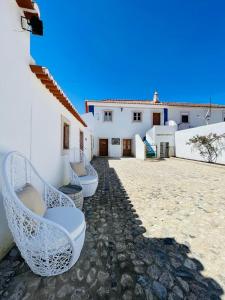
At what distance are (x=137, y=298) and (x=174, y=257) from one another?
0.84m

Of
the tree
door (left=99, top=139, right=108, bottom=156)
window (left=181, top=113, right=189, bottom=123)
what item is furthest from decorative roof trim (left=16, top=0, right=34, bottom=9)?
window (left=181, top=113, right=189, bottom=123)

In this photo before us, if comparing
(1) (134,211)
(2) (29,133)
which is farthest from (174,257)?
(2) (29,133)

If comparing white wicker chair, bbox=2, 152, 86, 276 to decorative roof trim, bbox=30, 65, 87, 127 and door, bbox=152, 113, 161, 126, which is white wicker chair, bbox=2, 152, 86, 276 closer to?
decorative roof trim, bbox=30, 65, 87, 127

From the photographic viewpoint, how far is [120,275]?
71.4 inches

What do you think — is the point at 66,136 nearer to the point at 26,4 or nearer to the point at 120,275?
the point at 26,4

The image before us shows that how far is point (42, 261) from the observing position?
164 centimetres

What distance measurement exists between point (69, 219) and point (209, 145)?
1189 cm

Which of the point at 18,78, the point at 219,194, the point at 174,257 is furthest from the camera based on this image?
the point at 219,194

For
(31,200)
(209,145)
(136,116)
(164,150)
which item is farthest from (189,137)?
(31,200)

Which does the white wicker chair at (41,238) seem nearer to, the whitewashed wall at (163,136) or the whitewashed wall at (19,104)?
the whitewashed wall at (19,104)

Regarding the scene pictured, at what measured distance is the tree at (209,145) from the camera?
10.5 metres

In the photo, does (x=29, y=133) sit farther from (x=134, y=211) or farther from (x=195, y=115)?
(x=195, y=115)

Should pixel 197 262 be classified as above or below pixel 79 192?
below

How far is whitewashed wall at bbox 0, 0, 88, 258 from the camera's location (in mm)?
2108
